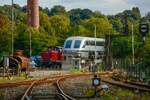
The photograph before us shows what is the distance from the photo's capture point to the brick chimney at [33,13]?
456ft

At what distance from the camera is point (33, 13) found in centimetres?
A: 14112

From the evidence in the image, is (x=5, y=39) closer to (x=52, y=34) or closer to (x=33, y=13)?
(x=52, y=34)

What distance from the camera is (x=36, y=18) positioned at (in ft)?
461

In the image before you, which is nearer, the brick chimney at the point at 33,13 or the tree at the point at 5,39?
the tree at the point at 5,39

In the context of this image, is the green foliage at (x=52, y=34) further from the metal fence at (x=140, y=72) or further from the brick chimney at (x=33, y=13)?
the metal fence at (x=140, y=72)

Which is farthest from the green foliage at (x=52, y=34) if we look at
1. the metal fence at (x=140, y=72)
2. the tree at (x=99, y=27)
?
the metal fence at (x=140, y=72)

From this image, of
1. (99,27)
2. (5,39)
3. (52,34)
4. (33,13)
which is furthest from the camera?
(99,27)

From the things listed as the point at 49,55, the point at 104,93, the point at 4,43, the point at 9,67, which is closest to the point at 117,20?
the point at 4,43

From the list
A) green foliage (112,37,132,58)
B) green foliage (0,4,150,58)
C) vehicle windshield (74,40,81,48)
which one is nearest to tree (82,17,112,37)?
green foliage (0,4,150,58)

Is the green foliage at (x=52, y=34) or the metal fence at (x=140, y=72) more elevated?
the green foliage at (x=52, y=34)

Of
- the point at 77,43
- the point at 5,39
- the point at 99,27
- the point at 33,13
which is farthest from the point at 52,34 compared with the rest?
the point at 77,43

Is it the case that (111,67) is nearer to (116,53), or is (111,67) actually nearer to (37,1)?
(116,53)

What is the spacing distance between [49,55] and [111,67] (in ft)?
55.2

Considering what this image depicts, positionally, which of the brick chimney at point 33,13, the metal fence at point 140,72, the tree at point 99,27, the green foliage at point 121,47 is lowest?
the metal fence at point 140,72
